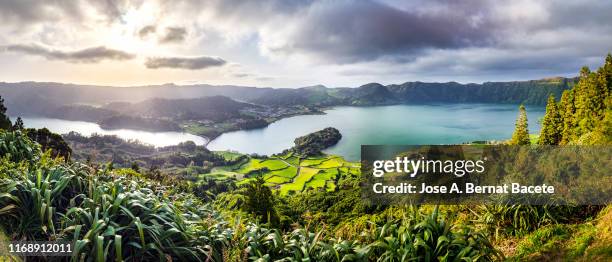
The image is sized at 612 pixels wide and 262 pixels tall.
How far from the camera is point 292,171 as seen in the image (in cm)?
8738

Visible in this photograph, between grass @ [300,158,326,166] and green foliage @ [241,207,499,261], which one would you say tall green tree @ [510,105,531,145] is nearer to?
green foliage @ [241,207,499,261]

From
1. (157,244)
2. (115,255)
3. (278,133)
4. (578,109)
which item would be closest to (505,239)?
(157,244)

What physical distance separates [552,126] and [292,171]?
55.4 meters

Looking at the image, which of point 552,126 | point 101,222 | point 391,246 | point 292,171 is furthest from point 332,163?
point 101,222

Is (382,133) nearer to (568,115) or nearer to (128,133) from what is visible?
(128,133)

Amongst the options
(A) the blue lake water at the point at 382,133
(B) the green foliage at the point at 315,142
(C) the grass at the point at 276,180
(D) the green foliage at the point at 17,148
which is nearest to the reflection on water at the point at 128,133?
(A) the blue lake water at the point at 382,133

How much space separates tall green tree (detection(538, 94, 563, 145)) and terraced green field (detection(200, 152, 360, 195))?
32.0 meters

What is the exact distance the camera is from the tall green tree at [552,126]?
41.8 m

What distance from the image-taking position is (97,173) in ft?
17.5

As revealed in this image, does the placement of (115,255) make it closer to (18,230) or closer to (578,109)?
(18,230)

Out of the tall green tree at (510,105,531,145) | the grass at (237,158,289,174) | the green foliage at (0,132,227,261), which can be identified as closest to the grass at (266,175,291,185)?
the grass at (237,158,289,174)

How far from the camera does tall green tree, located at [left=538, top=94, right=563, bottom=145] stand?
4181 cm

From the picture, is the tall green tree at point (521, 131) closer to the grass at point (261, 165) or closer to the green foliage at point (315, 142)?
the grass at point (261, 165)

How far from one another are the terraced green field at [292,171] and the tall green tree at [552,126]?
105 ft
